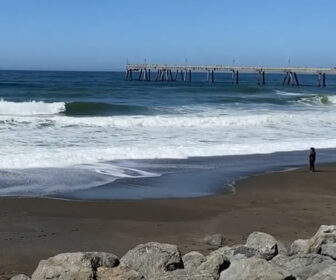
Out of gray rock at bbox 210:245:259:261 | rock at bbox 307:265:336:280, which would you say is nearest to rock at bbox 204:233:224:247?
gray rock at bbox 210:245:259:261

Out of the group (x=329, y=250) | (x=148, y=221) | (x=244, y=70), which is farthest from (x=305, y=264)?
(x=244, y=70)

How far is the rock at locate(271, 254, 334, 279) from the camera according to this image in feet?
21.3

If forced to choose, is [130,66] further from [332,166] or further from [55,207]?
[55,207]

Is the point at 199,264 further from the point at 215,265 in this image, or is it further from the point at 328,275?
the point at 328,275

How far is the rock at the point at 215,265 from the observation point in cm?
644

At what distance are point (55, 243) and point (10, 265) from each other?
1.22 meters

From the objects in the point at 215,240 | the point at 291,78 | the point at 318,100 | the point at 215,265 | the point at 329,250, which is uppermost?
the point at 291,78

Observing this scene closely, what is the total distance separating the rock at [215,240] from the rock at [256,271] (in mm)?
3259

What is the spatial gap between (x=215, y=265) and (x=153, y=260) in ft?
2.14

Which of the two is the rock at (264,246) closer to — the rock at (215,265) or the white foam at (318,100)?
the rock at (215,265)

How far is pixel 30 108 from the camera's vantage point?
3641cm

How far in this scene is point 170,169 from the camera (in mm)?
16125

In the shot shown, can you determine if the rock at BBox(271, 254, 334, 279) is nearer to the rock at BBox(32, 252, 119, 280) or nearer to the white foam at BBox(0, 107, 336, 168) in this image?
the rock at BBox(32, 252, 119, 280)

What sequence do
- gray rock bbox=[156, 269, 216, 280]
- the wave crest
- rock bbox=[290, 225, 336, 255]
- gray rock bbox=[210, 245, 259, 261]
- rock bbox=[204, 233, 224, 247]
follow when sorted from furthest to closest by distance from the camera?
the wave crest < rock bbox=[204, 233, 224, 247] < rock bbox=[290, 225, 336, 255] < gray rock bbox=[210, 245, 259, 261] < gray rock bbox=[156, 269, 216, 280]
